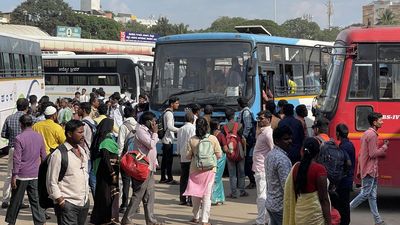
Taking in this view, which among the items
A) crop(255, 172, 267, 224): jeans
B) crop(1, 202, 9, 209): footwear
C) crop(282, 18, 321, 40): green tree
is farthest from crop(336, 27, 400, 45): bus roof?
crop(282, 18, 321, 40): green tree

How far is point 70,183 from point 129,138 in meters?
3.67

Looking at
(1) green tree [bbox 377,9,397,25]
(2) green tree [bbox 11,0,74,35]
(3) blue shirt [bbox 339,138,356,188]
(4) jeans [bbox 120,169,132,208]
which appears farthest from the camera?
(2) green tree [bbox 11,0,74,35]

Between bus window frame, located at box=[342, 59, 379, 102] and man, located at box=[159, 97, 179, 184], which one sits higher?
bus window frame, located at box=[342, 59, 379, 102]

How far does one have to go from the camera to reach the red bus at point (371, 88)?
1092 cm

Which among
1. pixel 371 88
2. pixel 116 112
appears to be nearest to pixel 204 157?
pixel 371 88

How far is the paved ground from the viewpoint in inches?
406

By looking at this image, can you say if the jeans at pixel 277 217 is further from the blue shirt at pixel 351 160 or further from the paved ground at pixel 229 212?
the paved ground at pixel 229 212

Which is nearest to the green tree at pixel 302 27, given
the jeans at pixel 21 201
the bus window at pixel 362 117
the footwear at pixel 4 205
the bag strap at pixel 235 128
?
the bag strap at pixel 235 128

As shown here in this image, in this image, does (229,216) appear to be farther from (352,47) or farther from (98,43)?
(98,43)

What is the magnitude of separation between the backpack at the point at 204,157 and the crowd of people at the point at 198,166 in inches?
0.6

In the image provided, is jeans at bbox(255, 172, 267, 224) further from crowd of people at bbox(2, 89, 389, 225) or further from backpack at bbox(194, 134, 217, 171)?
backpack at bbox(194, 134, 217, 171)

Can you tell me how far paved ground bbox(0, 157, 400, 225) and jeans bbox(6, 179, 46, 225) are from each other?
2.93ft

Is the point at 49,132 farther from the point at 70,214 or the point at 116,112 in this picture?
the point at 116,112

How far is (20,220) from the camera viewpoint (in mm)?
10320
